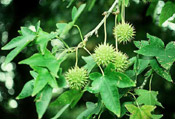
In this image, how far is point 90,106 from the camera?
6.08 feet

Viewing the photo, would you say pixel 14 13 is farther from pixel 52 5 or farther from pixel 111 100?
pixel 111 100

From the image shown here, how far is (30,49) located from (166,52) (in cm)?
426

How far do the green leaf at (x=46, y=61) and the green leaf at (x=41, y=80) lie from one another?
0.03 meters

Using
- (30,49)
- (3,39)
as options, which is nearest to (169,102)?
(30,49)

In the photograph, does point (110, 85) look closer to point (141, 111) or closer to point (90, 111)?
point (141, 111)

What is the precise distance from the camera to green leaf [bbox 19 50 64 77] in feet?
4.62

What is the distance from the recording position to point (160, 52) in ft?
5.41

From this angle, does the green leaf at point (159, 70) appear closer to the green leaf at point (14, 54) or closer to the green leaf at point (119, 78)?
the green leaf at point (119, 78)

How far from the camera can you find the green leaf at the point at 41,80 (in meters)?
1.35

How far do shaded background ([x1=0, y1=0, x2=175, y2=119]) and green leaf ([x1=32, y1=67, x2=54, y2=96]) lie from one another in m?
2.32

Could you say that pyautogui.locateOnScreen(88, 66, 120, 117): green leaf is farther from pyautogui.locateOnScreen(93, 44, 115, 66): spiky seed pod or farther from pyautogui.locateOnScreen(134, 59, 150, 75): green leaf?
pyautogui.locateOnScreen(134, 59, 150, 75): green leaf

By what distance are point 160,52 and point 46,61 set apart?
733mm

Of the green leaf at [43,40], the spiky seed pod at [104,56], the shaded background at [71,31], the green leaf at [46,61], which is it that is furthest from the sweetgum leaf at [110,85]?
the shaded background at [71,31]

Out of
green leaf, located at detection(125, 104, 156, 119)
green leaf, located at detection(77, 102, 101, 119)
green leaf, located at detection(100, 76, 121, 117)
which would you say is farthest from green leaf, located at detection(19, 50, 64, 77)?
green leaf, located at detection(125, 104, 156, 119)
